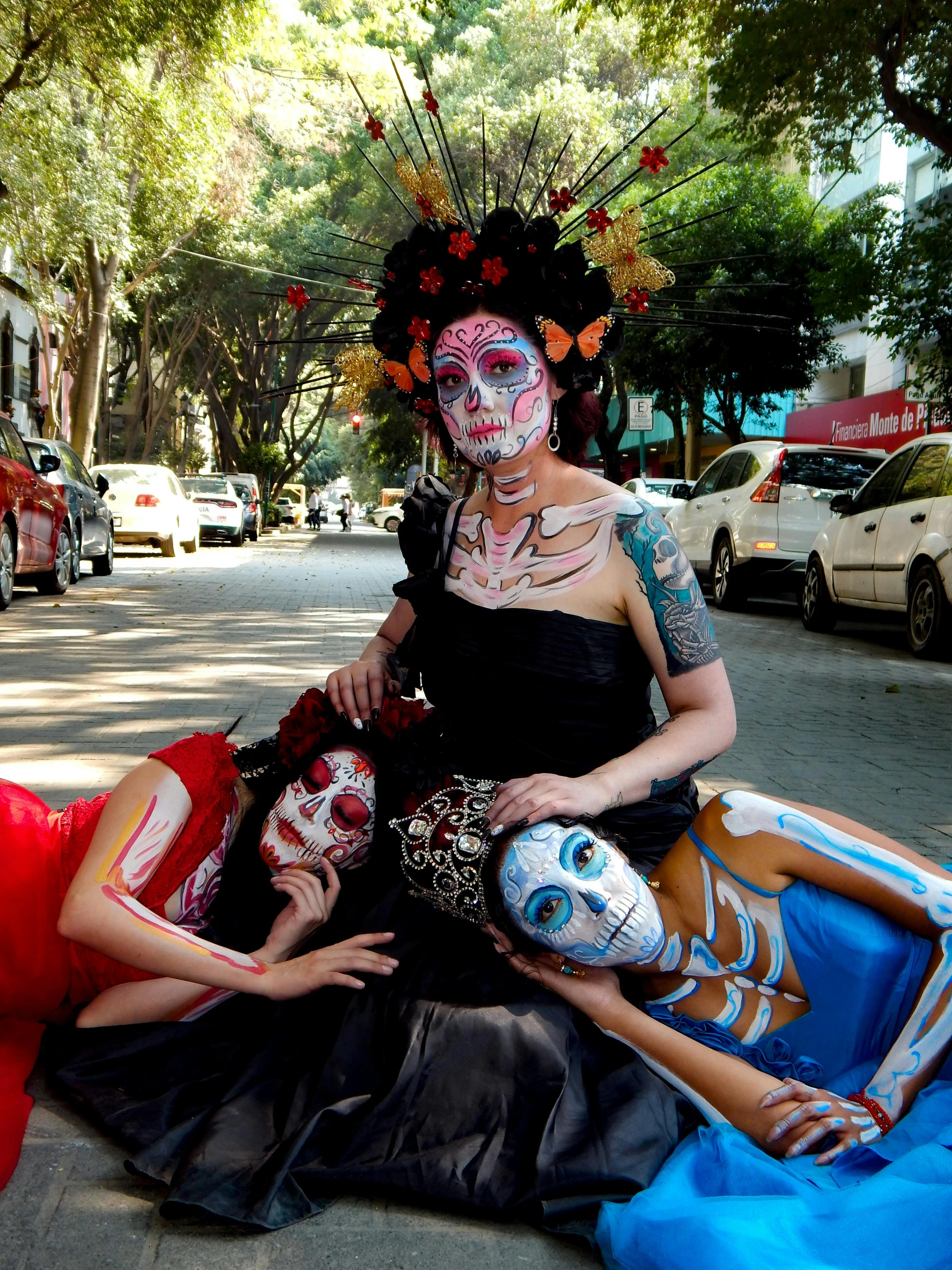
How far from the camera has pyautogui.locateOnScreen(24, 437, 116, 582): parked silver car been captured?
Answer: 1376 cm

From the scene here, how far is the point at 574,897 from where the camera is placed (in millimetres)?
2314

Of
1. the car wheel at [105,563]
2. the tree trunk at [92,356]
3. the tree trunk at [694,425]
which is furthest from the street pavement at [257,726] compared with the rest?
the tree trunk at [694,425]

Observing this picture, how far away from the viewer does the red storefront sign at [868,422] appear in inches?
779

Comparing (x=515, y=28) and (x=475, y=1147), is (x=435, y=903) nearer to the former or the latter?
(x=475, y=1147)

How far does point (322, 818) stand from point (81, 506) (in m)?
12.6

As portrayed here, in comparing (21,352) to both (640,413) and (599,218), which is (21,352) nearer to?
(640,413)

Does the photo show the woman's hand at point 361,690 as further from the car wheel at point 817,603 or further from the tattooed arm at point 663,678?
the car wheel at point 817,603

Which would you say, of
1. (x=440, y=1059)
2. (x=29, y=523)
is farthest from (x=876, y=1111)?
(x=29, y=523)

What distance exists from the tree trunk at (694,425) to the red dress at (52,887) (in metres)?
22.0

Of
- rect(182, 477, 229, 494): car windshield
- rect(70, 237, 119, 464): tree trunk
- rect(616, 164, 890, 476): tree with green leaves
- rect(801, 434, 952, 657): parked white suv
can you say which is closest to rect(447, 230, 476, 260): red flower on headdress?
rect(801, 434, 952, 657): parked white suv

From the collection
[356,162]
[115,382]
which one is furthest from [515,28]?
[115,382]

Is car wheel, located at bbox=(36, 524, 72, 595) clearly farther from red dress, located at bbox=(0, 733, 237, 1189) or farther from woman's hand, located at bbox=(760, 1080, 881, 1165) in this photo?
woman's hand, located at bbox=(760, 1080, 881, 1165)

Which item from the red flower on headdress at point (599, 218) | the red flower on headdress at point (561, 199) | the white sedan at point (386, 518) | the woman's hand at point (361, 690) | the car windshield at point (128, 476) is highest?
the red flower on headdress at point (561, 199)

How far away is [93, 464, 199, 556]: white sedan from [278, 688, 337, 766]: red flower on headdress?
17772 millimetres
